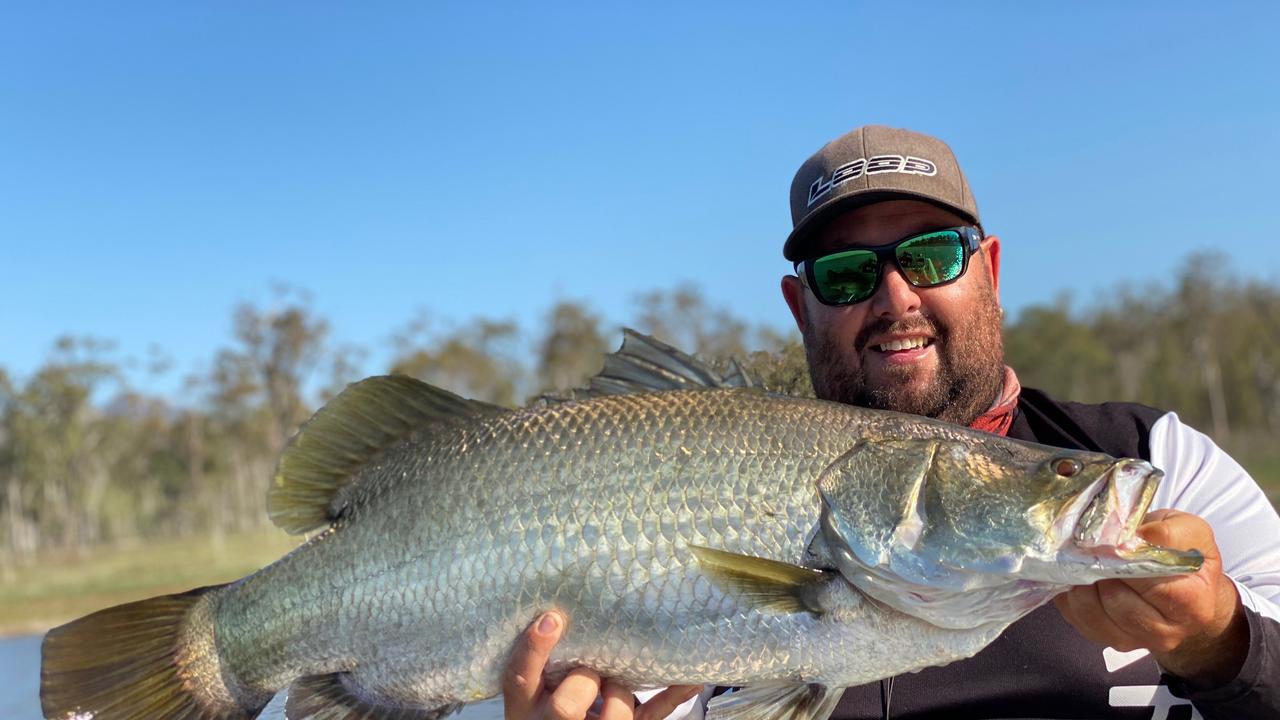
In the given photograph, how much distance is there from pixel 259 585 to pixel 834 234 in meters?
2.12

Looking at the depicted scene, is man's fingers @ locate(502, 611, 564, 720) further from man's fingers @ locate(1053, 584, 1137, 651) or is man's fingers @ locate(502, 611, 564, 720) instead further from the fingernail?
man's fingers @ locate(1053, 584, 1137, 651)

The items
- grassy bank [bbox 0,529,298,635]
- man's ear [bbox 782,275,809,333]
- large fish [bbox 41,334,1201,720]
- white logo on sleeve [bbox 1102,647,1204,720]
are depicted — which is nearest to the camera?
large fish [bbox 41,334,1201,720]

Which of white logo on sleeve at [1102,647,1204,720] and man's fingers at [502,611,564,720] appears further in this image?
white logo on sleeve at [1102,647,1204,720]

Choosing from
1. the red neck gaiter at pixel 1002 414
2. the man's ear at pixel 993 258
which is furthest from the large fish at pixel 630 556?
the man's ear at pixel 993 258

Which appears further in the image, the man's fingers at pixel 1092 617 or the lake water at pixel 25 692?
the lake water at pixel 25 692

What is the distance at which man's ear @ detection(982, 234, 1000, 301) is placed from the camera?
3.62 metres

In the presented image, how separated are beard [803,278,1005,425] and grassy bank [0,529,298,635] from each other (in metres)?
17.1

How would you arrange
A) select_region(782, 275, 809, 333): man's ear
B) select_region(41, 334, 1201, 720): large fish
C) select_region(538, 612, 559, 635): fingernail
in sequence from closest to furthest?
→ select_region(41, 334, 1201, 720): large fish → select_region(538, 612, 559, 635): fingernail → select_region(782, 275, 809, 333): man's ear

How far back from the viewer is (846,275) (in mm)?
3172

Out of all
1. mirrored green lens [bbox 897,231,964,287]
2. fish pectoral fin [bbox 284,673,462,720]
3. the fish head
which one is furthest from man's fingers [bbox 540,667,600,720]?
mirrored green lens [bbox 897,231,964,287]

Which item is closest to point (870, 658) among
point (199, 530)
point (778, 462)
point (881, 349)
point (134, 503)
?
point (778, 462)

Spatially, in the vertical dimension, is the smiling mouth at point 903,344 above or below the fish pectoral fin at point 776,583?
above

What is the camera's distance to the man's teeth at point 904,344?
3205 millimetres

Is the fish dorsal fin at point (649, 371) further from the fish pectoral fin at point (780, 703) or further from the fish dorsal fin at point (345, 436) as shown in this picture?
the fish pectoral fin at point (780, 703)
